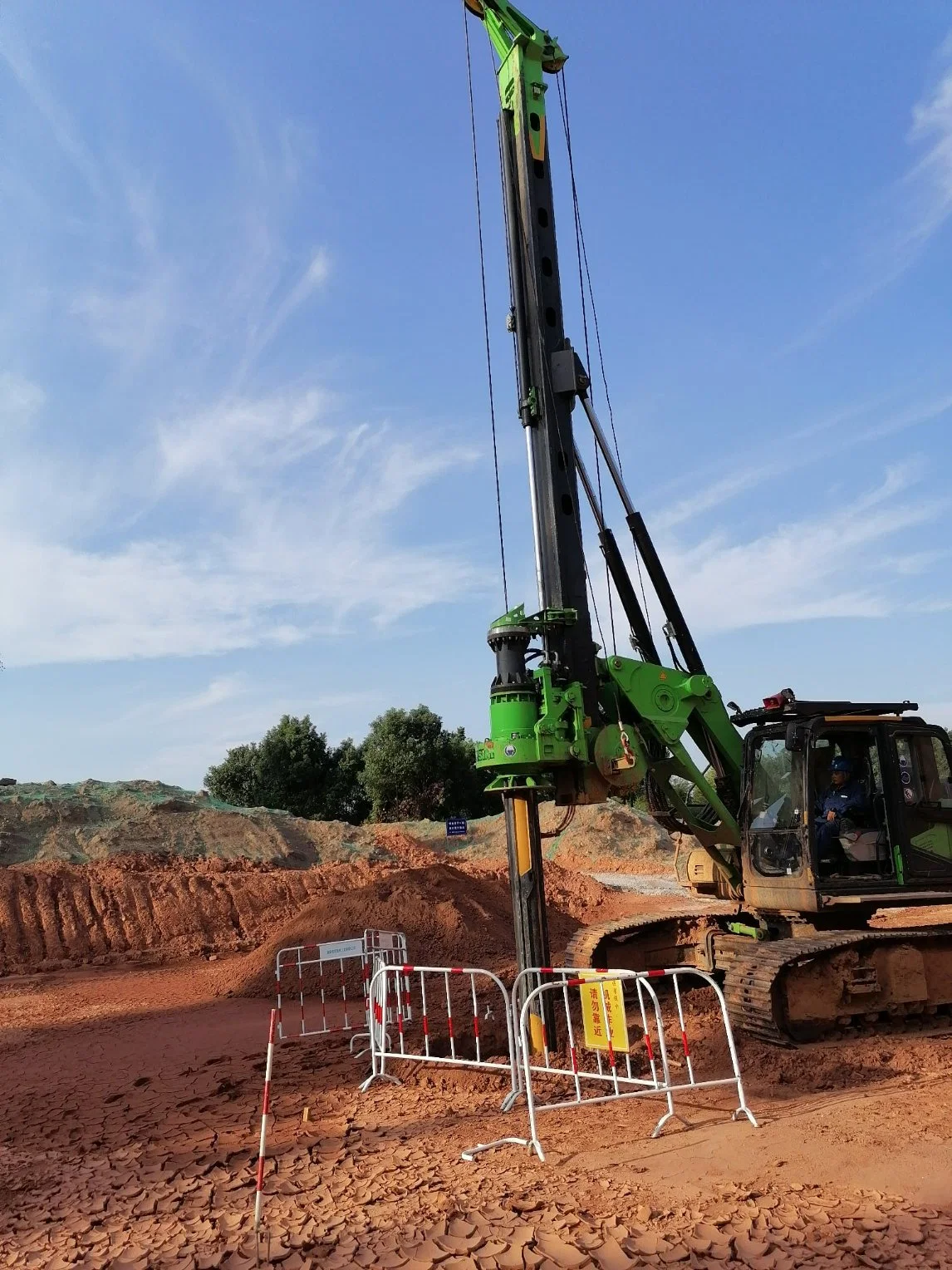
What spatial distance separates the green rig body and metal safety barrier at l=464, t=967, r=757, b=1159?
1604mm

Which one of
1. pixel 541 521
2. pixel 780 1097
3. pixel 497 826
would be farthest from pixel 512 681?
pixel 497 826

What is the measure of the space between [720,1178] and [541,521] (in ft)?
17.8

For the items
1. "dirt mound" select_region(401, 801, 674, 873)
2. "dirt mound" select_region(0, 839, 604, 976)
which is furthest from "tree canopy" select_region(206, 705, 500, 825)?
"dirt mound" select_region(0, 839, 604, 976)

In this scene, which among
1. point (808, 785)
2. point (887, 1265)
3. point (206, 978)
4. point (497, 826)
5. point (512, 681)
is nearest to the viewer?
point (887, 1265)

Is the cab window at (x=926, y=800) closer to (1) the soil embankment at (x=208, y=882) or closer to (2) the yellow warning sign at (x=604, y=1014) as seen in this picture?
(2) the yellow warning sign at (x=604, y=1014)

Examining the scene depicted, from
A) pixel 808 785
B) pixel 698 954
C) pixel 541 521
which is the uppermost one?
pixel 541 521

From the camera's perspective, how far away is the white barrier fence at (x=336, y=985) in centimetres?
1048

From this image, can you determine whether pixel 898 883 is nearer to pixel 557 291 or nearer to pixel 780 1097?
pixel 780 1097

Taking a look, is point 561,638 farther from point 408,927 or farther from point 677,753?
point 408,927

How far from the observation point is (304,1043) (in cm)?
1040

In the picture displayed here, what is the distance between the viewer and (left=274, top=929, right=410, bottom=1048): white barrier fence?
34.4ft

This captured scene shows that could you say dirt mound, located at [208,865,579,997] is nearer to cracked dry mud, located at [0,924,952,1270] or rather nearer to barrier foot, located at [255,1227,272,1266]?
cracked dry mud, located at [0,924,952,1270]

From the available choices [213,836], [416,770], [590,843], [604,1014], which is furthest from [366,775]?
[604,1014]

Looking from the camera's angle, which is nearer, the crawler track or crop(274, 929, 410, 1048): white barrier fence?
the crawler track
